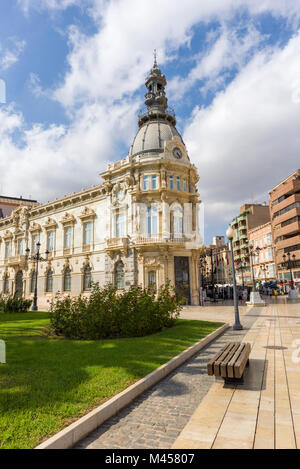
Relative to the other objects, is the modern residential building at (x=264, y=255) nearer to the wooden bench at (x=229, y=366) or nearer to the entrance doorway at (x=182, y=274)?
the entrance doorway at (x=182, y=274)

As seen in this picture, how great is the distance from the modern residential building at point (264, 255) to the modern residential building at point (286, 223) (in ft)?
11.7

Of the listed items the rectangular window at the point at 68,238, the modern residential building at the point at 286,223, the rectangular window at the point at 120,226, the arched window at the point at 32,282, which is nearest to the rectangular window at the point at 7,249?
the arched window at the point at 32,282

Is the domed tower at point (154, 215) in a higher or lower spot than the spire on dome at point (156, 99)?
lower

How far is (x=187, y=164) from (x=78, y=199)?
13.5 m

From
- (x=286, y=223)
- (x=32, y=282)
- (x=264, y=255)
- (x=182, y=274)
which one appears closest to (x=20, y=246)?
(x=32, y=282)

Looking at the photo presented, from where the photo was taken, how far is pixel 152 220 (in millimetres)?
27125

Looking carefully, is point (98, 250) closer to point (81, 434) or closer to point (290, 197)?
point (81, 434)

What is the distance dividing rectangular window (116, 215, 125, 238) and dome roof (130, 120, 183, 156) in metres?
6.97

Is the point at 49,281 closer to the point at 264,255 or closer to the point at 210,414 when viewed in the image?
the point at 210,414

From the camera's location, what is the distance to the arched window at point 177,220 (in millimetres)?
27266

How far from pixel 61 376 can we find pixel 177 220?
2276cm

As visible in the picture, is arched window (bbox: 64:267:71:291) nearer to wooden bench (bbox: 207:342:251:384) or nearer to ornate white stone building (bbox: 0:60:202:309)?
ornate white stone building (bbox: 0:60:202:309)

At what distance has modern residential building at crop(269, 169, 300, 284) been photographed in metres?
47.2
